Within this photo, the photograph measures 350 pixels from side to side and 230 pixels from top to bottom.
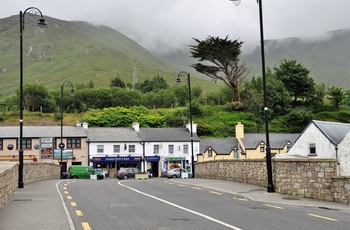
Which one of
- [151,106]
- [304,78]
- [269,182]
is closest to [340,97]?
[304,78]

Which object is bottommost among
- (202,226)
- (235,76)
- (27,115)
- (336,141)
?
(202,226)

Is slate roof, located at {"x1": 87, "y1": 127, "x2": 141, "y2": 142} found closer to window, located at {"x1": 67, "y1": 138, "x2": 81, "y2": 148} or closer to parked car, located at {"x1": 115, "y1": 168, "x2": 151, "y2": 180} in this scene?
window, located at {"x1": 67, "y1": 138, "x2": 81, "y2": 148}

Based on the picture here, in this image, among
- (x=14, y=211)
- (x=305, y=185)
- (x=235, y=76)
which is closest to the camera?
(x=14, y=211)

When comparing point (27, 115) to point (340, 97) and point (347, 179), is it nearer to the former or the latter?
point (340, 97)

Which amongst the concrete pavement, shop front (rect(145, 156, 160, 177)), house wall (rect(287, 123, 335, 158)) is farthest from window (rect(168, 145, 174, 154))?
the concrete pavement

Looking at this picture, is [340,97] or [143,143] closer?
[143,143]

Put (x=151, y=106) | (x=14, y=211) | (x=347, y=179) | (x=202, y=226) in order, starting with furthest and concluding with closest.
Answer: (x=151, y=106), (x=347, y=179), (x=14, y=211), (x=202, y=226)

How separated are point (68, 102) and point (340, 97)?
199ft

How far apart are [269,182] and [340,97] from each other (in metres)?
81.0

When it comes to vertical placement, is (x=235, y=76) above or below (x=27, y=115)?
above

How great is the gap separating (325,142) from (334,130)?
1771 mm

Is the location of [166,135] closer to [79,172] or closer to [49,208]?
[79,172]

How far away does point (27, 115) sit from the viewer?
303 ft

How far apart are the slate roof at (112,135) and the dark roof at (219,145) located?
389 inches
